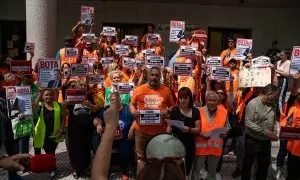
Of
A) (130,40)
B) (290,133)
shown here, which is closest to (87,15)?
(130,40)

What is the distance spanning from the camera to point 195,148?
5.75 m

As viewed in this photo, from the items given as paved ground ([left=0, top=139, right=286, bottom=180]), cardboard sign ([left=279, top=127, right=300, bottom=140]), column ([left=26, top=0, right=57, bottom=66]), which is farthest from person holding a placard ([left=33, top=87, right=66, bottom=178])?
column ([left=26, top=0, right=57, bottom=66])

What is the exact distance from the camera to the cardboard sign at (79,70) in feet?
23.0

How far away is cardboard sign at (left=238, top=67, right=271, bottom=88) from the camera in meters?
6.98

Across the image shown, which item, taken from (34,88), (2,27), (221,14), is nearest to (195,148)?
(34,88)

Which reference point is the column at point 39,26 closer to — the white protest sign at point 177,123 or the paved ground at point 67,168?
the paved ground at point 67,168

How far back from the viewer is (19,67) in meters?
6.80

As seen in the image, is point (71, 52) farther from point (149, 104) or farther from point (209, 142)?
point (209, 142)

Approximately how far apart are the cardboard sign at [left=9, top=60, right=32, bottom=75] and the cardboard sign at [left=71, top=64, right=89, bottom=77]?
718 mm

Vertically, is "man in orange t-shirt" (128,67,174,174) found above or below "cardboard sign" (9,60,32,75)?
below

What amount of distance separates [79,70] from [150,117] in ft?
6.11

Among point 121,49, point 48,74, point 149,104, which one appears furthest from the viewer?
point 121,49

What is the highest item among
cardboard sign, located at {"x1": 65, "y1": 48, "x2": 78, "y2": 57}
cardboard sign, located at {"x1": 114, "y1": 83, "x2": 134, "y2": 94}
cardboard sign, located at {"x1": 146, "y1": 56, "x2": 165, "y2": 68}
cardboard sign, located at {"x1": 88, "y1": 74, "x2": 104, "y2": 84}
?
cardboard sign, located at {"x1": 65, "y1": 48, "x2": 78, "y2": 57}

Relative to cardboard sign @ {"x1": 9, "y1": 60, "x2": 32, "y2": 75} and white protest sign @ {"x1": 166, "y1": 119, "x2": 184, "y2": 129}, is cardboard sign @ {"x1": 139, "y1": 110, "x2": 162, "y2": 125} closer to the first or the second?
white protest sign @ {"x1": 166, "y1": 119, "x2": 184, "y2": 129}
